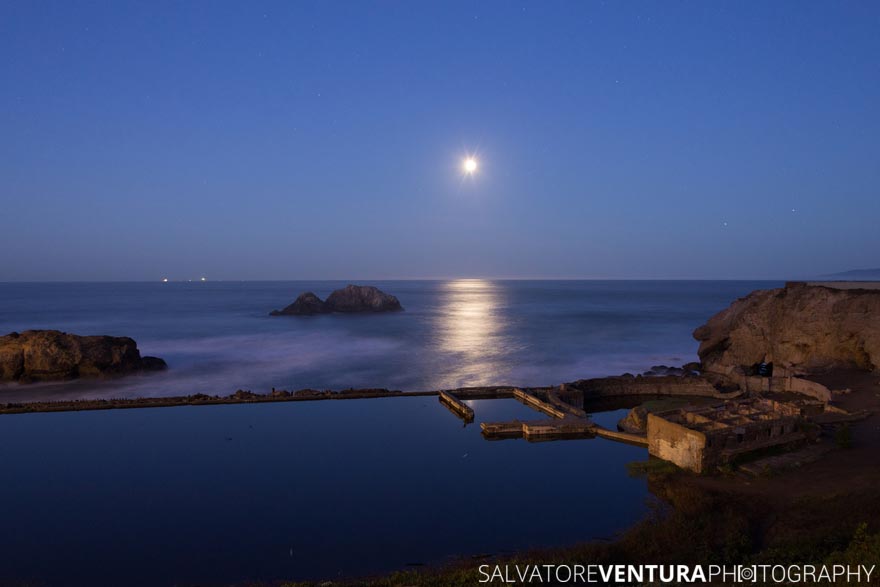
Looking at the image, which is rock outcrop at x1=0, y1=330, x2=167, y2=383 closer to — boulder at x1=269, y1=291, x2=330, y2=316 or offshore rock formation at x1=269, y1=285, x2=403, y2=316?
boulder at x1=269, y1=291, x2=330, y2=316

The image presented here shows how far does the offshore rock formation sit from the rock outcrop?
6420cm

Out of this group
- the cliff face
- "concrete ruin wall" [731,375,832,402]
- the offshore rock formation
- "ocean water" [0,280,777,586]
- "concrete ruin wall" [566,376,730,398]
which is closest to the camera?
"ocean water" [0,280,777,586]

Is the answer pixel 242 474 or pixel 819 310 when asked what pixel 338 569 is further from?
pixel 819 310

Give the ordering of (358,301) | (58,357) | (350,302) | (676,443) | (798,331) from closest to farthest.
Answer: (676,443) < (798,331) < (58,357) < (350,302) < (358,301)

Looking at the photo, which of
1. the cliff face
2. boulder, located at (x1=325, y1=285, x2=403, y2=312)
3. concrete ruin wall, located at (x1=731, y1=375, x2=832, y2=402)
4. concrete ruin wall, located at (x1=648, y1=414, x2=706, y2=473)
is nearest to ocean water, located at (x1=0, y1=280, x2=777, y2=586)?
concrete ruin wall, located at (x1=648, y1=414, x2=706, y2=473)

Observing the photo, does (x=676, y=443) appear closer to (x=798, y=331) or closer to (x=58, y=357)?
(x=798, y=331)

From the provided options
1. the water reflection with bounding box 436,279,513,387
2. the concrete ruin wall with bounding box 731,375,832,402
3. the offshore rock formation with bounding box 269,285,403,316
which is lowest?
the water reflection with bounding box 436,279,513,387

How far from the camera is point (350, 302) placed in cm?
12238

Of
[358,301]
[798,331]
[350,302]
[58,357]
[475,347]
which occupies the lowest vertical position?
[475,347]

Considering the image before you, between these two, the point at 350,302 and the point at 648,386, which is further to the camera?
the point at 350,302

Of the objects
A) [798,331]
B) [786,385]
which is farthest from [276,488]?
[798,331]

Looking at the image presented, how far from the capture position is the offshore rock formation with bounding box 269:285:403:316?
114 meters

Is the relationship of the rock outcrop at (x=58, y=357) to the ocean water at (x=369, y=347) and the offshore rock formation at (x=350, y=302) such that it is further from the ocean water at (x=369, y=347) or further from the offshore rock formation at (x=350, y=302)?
the offshore rock formation at (x=350, y=302)

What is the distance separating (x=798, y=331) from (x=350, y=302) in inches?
3746
